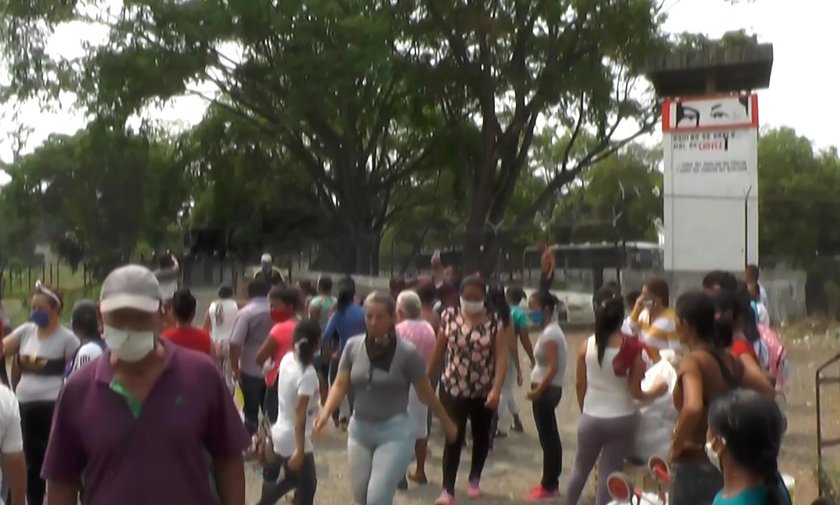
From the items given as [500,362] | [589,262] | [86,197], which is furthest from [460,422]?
[86,197]

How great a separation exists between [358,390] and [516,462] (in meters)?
4.07

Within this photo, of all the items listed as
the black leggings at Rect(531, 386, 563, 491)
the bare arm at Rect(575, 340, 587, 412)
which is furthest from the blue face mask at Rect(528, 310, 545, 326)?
the bare arm at Rect(575, 340, 587, 412)

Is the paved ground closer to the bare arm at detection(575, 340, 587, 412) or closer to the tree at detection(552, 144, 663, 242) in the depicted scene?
the bare arm at detection(575, 340, 587, 412)

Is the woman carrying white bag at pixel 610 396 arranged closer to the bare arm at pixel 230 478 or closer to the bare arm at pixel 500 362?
the bare arm at pixel 500 362

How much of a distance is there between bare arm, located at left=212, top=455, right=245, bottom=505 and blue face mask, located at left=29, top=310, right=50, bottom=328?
12.1ft

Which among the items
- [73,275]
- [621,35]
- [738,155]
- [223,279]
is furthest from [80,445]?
[73,275]

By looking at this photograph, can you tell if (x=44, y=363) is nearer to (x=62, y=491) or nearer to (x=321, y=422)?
(x=321, y=422)

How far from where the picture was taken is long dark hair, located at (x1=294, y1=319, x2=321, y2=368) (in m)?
6.96

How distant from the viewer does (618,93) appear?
31031mm

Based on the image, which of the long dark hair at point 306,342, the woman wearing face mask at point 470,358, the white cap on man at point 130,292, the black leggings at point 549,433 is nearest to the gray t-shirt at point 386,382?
the long dark hair at point 306,342

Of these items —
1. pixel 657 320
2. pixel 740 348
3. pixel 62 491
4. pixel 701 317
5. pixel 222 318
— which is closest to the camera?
pixel 62 491

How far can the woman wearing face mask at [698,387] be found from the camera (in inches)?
202

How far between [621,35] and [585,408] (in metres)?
22.7

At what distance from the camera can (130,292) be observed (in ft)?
12.8
